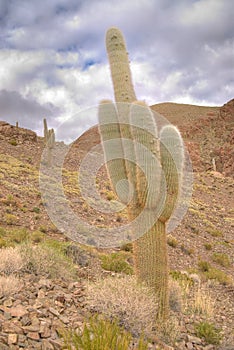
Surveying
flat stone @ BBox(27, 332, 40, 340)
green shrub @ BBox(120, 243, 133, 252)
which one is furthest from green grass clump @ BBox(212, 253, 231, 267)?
flat stone @ BBox(27, 332, 40, 340)

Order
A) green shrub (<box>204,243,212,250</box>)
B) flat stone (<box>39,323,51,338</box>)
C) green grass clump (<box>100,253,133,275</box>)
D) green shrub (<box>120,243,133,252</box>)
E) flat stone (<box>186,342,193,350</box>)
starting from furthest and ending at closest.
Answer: green shrub (<box>204,243,212,250</box>), green shrub (<box>120,243,133,252</box>), green grass clump (<box>100,253,133,275</box>), flat stone (<box>186,342,193,350</box>), flat stone (<box>39,323,51,338</box>)

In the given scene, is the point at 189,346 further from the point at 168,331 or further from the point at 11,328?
the point at 11,328

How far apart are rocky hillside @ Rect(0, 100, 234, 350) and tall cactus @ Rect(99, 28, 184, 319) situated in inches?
24.4

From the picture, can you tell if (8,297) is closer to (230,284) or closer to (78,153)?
(230,284)

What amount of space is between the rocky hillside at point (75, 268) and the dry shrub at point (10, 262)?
0.06 ft

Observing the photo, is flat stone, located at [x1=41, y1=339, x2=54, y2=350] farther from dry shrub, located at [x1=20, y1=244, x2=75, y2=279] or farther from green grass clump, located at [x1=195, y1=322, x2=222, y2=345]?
green grass clump, located at [x1=195, y1=322, x2=222, y2=345]

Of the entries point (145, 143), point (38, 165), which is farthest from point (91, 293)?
point (38, 165)

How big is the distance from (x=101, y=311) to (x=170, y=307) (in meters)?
1.82

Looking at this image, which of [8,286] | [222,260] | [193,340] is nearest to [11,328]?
[8,286]

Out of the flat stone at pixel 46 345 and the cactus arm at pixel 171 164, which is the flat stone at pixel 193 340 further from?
the flat stone at pixel 46 345

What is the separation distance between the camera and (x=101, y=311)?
5.40 meters

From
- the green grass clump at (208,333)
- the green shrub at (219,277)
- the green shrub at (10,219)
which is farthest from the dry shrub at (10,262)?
the green shrub at (219,277)

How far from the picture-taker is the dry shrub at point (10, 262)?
6.31 meters

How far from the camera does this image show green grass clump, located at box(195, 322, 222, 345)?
5879 mm
